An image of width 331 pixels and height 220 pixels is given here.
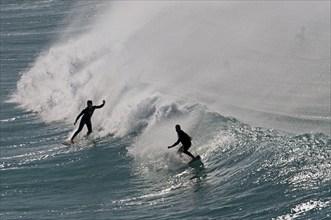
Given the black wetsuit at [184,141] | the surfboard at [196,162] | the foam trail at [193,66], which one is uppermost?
the black wetsuit at [184,141]

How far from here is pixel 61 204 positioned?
2489 centimetres

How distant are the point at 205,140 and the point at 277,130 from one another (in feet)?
8.49

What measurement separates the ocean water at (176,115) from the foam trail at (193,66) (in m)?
0.09

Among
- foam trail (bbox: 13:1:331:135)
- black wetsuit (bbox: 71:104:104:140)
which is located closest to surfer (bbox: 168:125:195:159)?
foam trail (bbox: 13:1:331:135)

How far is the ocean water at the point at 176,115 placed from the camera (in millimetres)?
22812

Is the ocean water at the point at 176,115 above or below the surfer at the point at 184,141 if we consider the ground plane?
below

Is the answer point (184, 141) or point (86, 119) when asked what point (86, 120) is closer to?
point (86, 119)

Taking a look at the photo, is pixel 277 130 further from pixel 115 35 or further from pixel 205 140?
pixel 115 35

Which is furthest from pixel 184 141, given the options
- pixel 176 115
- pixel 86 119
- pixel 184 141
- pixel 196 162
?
pixel 86 119

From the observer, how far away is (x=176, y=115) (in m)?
29.9

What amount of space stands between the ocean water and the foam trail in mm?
92

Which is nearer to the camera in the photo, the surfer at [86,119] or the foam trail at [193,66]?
the foam trail at [193,66]

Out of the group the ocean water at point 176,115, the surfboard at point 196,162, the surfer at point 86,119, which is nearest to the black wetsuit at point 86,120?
the surfer at point 86,119

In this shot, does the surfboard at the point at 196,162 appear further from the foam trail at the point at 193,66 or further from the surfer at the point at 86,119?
the surfer at the point at 86,119
